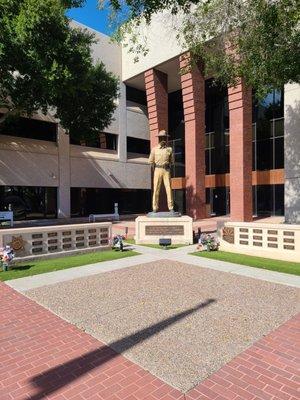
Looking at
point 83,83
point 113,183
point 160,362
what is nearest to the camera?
point 160,362

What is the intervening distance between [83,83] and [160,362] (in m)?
19.2

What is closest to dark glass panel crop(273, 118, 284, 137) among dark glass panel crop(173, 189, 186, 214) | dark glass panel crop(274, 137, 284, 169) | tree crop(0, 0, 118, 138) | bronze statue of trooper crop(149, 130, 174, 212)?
dark glass panel crop(274, 137, 284, 169)

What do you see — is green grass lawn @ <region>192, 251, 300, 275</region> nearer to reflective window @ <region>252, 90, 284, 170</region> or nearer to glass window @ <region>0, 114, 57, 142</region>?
reflective window @ <region>252, 90, 284, 170</region>

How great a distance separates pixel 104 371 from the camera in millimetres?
4812

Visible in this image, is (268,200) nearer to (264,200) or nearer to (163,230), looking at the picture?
(264,200)

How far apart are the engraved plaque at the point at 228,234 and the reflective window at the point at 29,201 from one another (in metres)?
17.7

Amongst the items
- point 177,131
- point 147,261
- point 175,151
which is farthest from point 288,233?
point 177,131

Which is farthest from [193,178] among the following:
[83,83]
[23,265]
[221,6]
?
[23,265]

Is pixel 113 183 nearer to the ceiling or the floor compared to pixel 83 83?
nearer to the floor

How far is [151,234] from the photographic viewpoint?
666 inches

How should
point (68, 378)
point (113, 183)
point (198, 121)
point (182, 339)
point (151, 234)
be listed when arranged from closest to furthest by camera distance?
point (68, 378), point (182, 339), point (151, 234), point (198, 121), point (113, 183)

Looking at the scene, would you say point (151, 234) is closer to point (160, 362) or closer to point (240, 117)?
point (160, 362)

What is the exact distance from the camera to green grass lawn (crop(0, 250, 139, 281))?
10.4 meters

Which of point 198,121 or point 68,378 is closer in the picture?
point 68,378
